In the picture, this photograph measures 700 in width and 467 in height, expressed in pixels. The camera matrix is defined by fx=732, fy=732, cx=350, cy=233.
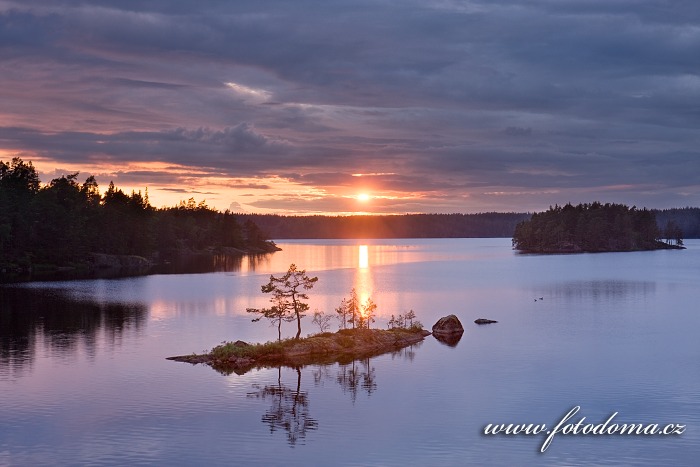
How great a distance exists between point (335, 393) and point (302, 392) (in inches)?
105

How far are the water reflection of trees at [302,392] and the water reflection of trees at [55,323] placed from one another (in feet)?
76.4

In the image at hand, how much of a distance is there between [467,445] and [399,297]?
90.3m

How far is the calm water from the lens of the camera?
1780 inches

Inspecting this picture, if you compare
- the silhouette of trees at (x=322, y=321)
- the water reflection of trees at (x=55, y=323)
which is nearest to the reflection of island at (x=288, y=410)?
the water reflection of trees at (x=55, y=323)

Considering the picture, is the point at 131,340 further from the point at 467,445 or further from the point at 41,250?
the point at 41,250

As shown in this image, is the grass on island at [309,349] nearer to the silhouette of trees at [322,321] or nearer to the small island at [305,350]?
the small island at [305,350]

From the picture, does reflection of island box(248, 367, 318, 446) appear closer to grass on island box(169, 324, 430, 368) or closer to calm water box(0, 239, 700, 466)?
calm water box(0, 239, 700, 466)

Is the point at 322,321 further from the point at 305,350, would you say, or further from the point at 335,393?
the point at 335,393

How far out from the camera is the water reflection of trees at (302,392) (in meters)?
50.6

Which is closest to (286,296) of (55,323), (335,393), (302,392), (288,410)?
(302,392)

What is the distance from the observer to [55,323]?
94.1m

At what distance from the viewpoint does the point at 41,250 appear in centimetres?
19112

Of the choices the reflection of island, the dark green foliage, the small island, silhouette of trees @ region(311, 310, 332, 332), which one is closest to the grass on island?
the small island

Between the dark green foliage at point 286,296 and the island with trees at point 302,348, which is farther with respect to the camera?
the dark green foliage at point 286,296
